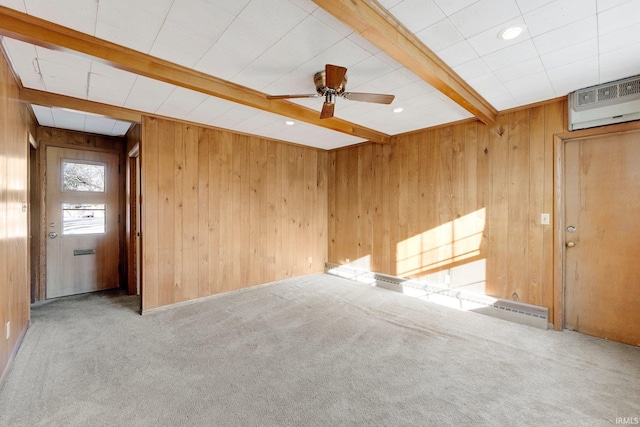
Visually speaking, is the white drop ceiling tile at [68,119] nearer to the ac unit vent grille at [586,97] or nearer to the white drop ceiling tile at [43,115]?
the white drop ceiling tile at [43,115]

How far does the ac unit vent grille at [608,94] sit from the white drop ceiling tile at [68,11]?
13.1 ft

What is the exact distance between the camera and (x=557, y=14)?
1.71m

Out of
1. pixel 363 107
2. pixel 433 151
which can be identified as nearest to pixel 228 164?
pixel 363 107

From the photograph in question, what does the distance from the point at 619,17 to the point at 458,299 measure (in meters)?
3.07

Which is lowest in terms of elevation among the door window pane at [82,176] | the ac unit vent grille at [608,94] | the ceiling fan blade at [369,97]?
the door window pane at [82,176]

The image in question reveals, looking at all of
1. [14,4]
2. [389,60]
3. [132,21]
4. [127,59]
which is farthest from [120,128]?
[389,60]

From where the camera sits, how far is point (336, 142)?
4.89m

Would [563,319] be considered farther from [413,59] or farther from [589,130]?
[413,59]

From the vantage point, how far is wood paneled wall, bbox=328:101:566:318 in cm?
314

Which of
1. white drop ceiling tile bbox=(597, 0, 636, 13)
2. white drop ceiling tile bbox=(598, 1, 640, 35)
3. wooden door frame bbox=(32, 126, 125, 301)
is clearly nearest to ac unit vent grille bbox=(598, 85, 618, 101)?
white drop ceiling tile bbox=(598, 1, 640, 35)

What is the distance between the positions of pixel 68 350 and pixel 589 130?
537cm

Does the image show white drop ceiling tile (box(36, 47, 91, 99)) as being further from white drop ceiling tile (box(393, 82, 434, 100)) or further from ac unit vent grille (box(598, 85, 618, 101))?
ac unit vent grille (box(598, 85, 618, 101))

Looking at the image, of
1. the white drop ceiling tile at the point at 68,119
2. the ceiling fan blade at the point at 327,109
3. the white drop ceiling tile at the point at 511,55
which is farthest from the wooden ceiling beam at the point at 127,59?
the white drop ceiling tile at the point at 511,55

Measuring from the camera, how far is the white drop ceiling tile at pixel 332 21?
1.70 meters
